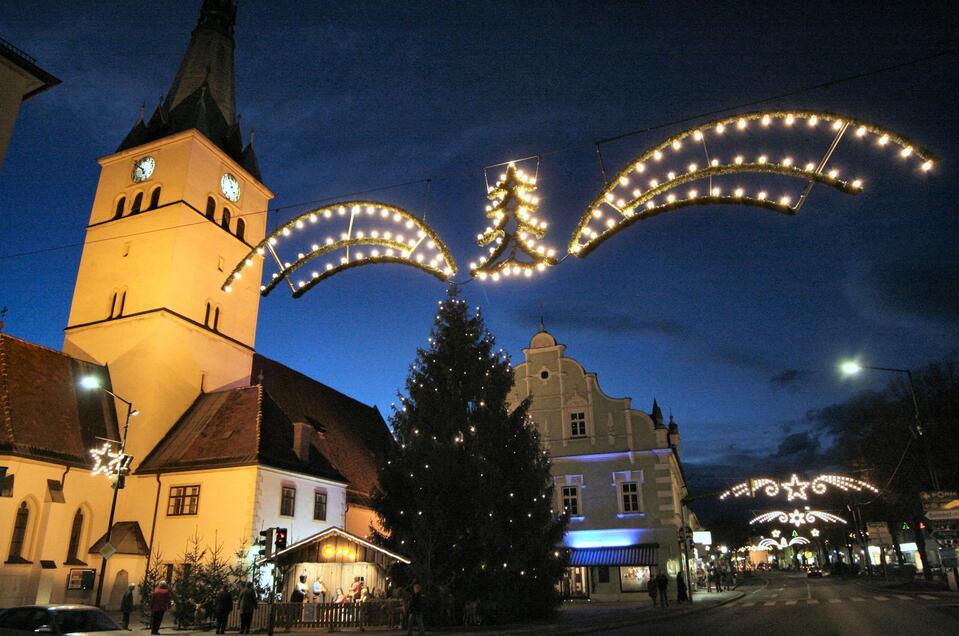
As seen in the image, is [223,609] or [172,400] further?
[172,400]

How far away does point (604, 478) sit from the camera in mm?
34875

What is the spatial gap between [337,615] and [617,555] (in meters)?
18.1

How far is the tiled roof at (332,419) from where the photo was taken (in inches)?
1380

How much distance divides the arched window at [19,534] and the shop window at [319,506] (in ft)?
36.7

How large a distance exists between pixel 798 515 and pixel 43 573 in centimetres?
3639

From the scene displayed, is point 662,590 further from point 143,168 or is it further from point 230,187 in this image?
point 143,168

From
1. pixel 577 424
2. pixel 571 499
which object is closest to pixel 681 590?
pixel 571 499

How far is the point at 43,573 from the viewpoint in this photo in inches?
950

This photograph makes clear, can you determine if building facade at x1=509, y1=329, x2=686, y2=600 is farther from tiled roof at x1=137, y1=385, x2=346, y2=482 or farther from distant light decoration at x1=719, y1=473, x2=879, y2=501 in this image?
tiled roof at x1=137, y1=385, x2=346, y2=482

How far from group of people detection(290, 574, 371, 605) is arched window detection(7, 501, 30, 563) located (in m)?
10.7

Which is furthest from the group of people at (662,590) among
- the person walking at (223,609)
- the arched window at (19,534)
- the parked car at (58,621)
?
the arched window at (19,534)

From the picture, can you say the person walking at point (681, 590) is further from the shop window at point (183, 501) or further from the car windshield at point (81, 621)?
the car windshield at point (81, 621)

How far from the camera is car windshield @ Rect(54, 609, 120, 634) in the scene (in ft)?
36.1

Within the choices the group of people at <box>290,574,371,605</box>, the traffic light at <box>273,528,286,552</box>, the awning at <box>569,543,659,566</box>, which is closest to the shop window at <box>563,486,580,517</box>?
the awning at <box>569,543,659,566</box>
